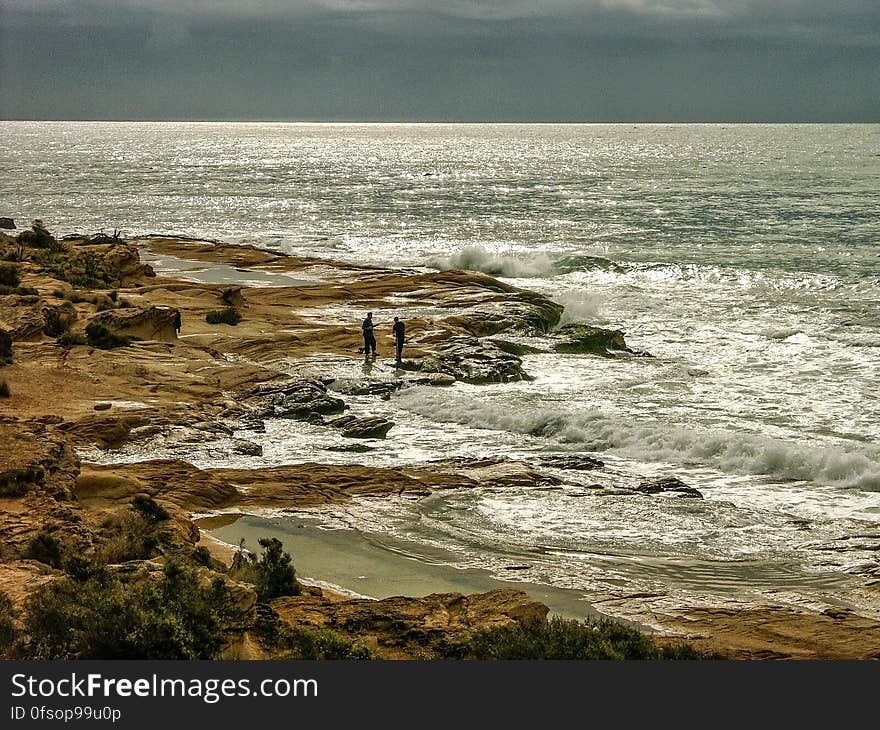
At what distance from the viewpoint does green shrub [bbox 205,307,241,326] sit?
31.7 metres

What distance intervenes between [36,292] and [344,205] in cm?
5914

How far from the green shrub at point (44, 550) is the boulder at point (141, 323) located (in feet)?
50.3

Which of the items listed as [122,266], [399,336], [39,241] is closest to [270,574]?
[399,336]

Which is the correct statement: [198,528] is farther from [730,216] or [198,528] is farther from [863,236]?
[730,216]

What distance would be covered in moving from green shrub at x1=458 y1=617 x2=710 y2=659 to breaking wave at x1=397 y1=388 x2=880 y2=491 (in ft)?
31.3

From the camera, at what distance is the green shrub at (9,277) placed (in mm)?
32125

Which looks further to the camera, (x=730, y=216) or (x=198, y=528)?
(x=730, y=216)

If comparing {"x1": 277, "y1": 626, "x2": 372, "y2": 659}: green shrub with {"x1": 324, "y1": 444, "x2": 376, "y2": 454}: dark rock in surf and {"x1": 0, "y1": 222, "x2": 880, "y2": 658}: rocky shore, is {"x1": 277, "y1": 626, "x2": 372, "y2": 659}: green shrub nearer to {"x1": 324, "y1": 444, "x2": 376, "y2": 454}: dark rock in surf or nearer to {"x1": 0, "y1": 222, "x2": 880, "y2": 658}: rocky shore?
{"x1": 0, "y1": 222, "x2": 880, "y2": 658}: rocky shore

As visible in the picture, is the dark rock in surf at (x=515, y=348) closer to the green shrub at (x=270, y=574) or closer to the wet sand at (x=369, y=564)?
the wet sand at (x=369, y=564)

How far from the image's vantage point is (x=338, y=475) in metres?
17.8

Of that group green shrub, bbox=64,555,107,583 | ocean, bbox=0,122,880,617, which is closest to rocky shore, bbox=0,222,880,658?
green shrub, bbox=64,555,107,583

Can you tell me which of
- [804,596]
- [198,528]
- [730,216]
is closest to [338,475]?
[198,528]

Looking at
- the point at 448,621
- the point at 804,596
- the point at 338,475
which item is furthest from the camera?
the point at 338,475

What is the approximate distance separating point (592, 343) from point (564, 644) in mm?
21584
